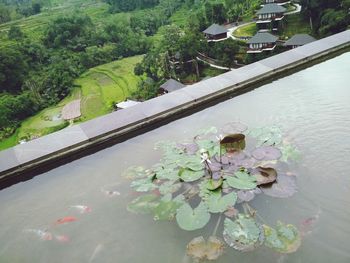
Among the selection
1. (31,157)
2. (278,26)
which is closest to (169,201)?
(31,157)

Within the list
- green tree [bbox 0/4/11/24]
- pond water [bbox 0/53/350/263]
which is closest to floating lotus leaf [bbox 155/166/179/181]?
pond water [bbox 0/53/350/263]

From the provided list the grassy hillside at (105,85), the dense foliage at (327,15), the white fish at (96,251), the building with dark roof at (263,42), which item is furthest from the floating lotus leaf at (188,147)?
the grassy hillside at (105,85)

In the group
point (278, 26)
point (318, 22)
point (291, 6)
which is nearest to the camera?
point (318, 22)

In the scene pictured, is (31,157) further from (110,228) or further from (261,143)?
(261,143)

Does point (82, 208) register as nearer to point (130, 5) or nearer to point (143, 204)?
point (143, 204)

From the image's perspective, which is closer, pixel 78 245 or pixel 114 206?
pixel 78 245

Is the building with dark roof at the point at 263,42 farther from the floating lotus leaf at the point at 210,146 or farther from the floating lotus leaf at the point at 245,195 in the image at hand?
the floating lotus leaf at the point at 245,195
